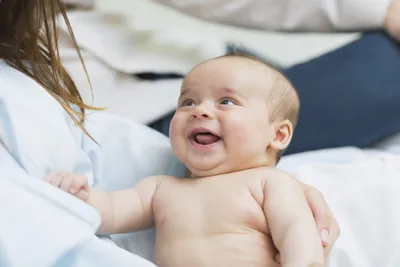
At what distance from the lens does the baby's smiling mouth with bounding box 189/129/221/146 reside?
2.73 ft

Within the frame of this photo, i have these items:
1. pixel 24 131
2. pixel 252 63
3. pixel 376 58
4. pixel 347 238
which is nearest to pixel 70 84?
pixel 24 131

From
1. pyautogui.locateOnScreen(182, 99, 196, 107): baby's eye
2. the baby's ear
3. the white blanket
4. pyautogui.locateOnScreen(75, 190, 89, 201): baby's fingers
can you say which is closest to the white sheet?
the white blanket

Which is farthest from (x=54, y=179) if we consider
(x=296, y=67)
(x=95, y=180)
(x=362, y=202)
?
(x=296, y=67)

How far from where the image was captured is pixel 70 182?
742 mm

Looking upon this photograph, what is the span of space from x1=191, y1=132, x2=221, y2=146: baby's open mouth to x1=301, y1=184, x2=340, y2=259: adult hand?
160 millimetres

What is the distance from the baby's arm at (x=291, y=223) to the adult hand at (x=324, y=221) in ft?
0.09

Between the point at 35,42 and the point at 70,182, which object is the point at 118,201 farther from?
the point at 35,42

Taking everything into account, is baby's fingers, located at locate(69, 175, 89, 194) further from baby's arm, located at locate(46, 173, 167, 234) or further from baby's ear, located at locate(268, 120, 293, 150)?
baby's ear, located at locate(268, 120, 293, 150)

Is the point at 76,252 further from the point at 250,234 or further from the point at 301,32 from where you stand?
the point at 301,32

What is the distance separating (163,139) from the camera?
39.4 inches

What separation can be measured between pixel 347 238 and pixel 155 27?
73 centimetres

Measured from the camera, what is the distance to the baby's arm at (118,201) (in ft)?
2.45

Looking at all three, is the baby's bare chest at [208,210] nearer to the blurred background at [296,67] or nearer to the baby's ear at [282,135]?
the baby's ear at [282,135]

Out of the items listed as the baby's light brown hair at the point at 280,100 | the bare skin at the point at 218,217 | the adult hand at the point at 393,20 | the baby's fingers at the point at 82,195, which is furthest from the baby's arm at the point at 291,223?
the adult hand at the point at 393,20
